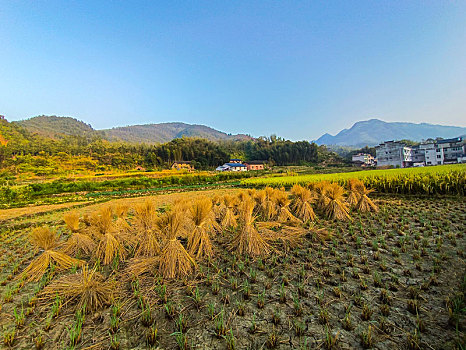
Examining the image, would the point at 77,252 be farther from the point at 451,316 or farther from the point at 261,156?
the point at 261,156

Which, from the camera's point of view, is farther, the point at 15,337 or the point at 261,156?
the point at 261,156

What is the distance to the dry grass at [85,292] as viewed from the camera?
8.26 ft

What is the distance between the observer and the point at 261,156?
78.4 metres

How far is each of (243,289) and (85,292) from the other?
78.6 inches

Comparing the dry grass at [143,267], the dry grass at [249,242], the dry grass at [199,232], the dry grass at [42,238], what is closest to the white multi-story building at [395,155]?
the dry grass at [249,242]

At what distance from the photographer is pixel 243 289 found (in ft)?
9.16

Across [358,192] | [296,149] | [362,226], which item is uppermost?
[296,149]

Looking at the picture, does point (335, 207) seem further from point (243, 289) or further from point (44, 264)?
point (44, 264)

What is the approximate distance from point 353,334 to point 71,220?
200 inches

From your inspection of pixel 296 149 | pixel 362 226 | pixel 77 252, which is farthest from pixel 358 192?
pixel 296 149

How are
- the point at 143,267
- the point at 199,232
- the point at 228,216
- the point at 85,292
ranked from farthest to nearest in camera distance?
the point at 228,216
the point at 199,232
the point at 143,267
the point at 85,292

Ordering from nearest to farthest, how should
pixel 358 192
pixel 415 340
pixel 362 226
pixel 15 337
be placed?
pixel 415 340 < pixel 15 337 < pixel 362 226 < pixel 358 192

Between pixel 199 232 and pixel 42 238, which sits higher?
pixel 42 238

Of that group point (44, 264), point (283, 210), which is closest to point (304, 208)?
point (283, 210)
